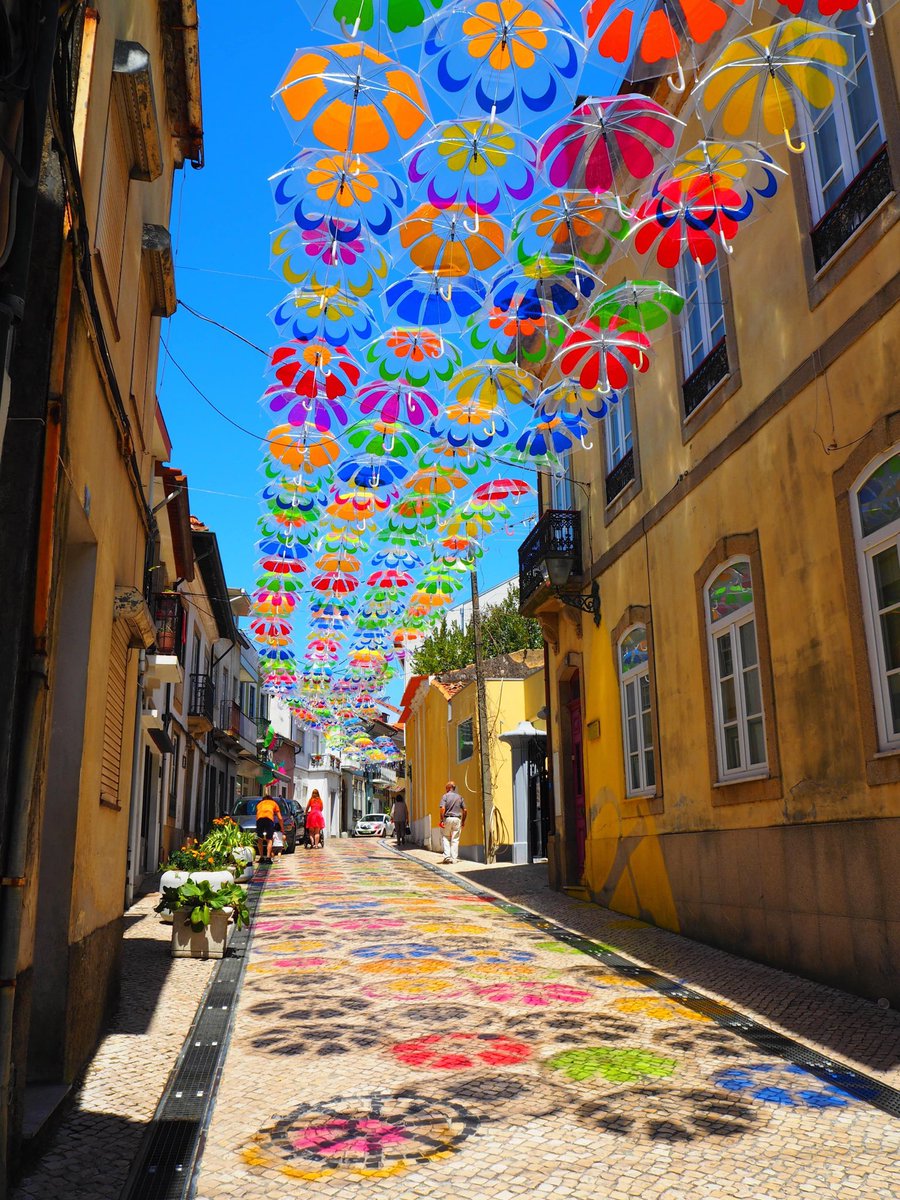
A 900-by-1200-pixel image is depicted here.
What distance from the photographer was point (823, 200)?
7496mm

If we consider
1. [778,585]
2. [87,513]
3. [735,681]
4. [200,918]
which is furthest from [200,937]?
[778,585]

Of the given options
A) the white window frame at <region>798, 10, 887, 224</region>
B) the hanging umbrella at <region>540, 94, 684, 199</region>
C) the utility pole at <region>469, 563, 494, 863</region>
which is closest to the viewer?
the hanging umbrella at <region>540, 94, 684, 199</region>

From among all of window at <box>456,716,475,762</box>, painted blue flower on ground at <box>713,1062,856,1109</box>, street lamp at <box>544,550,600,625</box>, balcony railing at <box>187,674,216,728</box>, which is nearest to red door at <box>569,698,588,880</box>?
street lamp at <box>544,550,600,625</box>

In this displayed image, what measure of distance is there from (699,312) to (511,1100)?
7771mm

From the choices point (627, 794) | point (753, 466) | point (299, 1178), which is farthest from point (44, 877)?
point (627, 794)

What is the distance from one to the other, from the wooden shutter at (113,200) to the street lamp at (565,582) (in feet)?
26.0

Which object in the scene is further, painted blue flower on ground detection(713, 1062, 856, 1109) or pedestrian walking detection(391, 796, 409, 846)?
pedestrian walking detection(391, 796, 409, 846)

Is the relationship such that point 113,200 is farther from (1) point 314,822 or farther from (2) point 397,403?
(1) point 314,822

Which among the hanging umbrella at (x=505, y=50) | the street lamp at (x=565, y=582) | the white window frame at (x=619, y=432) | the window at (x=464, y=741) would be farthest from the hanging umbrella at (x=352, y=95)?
the window at (x=464, y=741)

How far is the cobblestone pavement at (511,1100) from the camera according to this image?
12.1 feet

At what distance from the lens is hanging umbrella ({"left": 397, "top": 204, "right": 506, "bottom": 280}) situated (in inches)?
261

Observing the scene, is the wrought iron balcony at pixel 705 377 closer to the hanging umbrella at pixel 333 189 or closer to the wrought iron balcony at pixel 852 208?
the wrought iron balcony at pixel 852 208

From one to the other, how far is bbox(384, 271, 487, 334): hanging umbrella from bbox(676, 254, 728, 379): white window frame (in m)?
2.93

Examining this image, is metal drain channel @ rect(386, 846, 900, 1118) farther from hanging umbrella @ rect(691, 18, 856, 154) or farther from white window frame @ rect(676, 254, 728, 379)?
white window frame @ rect(676, 254, 728, 379)
